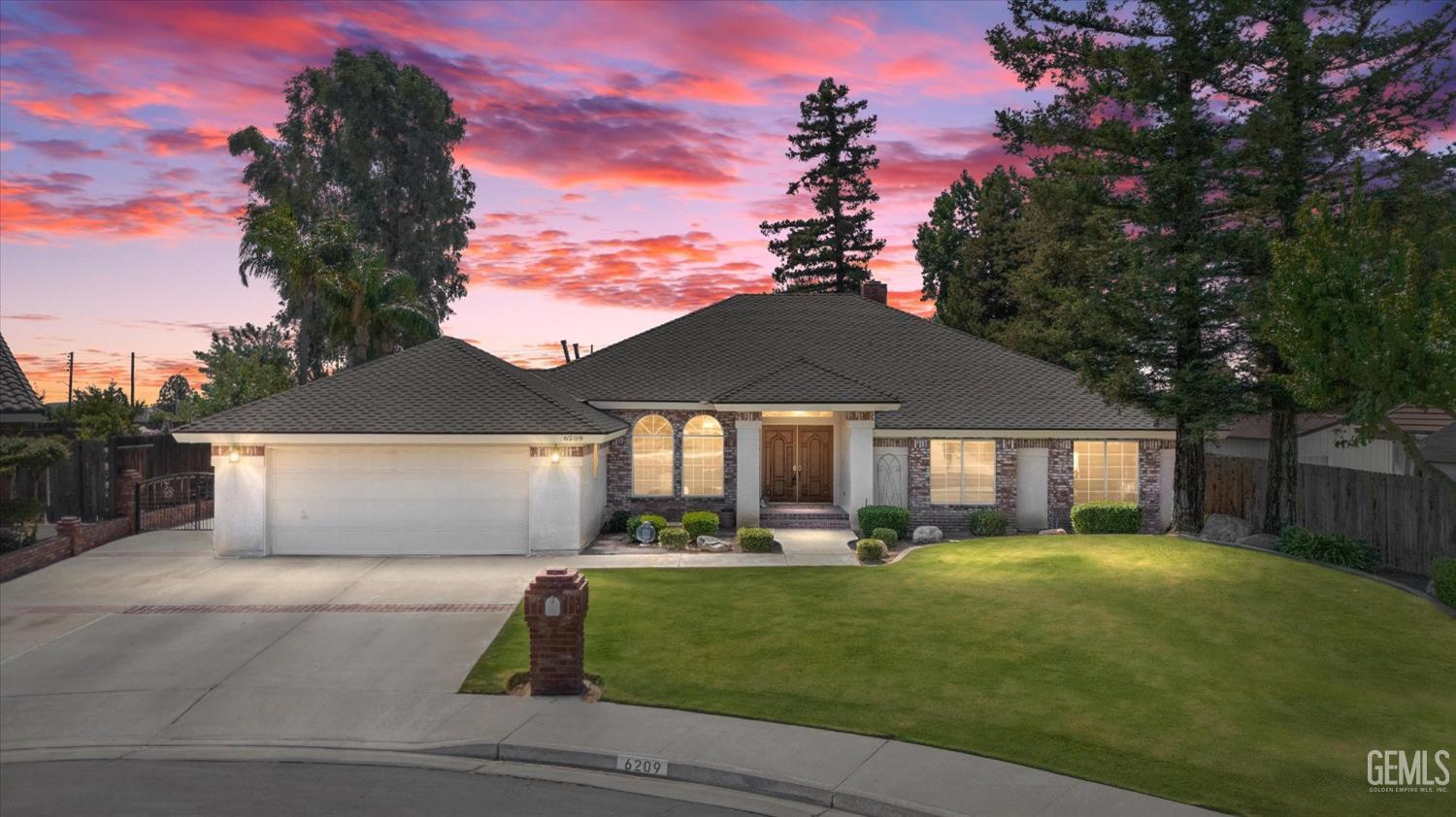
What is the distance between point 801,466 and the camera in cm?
2670

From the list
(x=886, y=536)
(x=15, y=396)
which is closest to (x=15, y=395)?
(x=15, y=396)

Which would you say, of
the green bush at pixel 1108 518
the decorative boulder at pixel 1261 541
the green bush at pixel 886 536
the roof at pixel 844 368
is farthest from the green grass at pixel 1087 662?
the roof at pixel 844 368

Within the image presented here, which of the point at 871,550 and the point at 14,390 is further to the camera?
the point at 871,550

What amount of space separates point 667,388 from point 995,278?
2443 cm

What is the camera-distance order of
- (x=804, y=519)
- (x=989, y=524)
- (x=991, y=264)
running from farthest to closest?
(x=991, y=264)
(x=804, y=519)
(x=989, y=524)

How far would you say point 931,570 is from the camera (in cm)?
1772

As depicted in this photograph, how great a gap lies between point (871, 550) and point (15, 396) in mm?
16034

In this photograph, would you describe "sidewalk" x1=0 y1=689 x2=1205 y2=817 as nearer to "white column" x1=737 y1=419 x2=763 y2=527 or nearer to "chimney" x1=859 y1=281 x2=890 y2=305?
"white column" x1=737 y1=419 x2=763 y2=527

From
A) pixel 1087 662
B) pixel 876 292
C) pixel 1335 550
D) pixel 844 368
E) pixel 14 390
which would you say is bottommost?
pixel 1087 662

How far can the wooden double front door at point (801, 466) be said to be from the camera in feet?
87.5

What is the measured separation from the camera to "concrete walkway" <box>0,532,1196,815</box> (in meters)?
8.21

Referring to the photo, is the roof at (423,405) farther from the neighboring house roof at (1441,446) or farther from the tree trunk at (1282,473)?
the neighboring house roof at (1441,446)

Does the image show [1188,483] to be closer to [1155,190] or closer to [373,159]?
[1155,190]

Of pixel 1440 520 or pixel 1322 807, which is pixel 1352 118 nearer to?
pixel 1440 520
